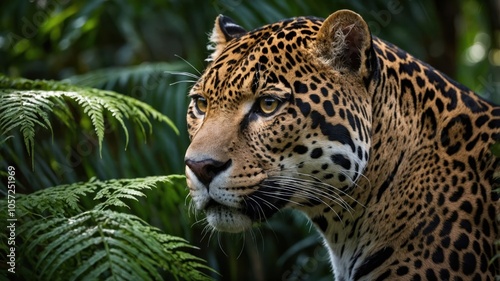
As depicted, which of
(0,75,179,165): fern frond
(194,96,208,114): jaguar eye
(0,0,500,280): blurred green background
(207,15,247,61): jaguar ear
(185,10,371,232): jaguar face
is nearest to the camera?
(0,75,179,165): fern frond

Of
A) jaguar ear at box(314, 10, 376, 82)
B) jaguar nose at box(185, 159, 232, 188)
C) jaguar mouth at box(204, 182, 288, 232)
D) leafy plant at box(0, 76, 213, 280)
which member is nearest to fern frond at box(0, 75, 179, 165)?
leafy plant at box(0, 76, 213, 280)

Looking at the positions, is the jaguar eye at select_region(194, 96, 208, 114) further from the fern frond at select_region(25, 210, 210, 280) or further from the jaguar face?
the fern frond at select_region(25, 210, 210, 280)

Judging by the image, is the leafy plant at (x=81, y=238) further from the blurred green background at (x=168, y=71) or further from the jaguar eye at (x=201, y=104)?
the blurred green background at (x=168, y=71)

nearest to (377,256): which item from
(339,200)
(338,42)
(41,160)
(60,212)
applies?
(339,200)

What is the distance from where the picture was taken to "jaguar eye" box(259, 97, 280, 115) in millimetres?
4504

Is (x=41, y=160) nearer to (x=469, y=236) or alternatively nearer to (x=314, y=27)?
(x=314, y=27)

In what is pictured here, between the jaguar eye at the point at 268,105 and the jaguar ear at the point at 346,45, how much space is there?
41 centimetres

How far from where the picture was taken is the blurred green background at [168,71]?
6.70 meters

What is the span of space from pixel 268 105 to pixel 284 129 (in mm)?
171

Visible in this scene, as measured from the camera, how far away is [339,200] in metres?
4.73

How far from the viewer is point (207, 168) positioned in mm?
4266

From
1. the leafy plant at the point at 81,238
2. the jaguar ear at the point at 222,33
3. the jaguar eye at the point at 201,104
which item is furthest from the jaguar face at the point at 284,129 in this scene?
the jaguar ear at the point at 222,33

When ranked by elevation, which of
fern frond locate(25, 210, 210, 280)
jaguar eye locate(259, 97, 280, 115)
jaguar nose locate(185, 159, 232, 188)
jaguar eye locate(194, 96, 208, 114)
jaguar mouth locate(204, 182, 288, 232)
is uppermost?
jaguar eye locate(259, 97, 280, 115)

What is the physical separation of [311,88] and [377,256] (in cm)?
107
